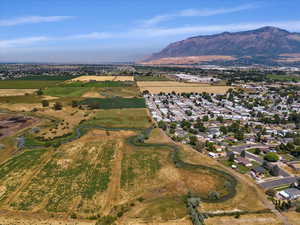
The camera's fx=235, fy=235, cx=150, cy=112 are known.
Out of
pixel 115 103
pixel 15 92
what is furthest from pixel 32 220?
pixel 15 92

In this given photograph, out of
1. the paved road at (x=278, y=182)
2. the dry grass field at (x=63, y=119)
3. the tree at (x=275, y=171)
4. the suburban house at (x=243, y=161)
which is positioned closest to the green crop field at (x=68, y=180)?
the dry grass field at (x=63, y=119)

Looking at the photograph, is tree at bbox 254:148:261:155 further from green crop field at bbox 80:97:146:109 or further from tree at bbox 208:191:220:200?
green crop field at bbox 80:97:146:109

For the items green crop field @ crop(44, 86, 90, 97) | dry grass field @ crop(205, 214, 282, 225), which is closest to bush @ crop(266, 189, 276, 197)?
dry grass field @ crop(205, 214, 282, 225)

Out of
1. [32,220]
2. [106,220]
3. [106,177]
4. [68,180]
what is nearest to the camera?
[106,220]

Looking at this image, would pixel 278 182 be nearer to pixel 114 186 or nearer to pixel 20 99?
pixel 114 186

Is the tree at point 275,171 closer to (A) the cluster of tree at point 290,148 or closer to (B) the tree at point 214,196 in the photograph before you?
(A) the cluster of tree at point 290,148

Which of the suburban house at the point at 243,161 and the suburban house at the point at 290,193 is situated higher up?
the suburban house at the point at 243,161

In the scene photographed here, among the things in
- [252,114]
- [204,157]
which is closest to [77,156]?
[204,157]

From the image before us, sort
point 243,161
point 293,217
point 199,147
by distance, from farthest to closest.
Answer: point 199,147 < point 243,161 < point 293,217

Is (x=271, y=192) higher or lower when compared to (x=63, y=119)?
lower

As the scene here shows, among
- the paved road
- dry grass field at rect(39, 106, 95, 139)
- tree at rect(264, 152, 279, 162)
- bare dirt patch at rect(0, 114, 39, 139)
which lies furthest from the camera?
bare dirt patch at rect(0, 114, 39, 139)

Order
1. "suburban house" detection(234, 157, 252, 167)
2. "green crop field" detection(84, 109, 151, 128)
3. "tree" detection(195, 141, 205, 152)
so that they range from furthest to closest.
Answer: "green crop field" detection(84, 109, 151, 128) → "tree" detection(195, 141, 205, 152) → "suburban house" detection(234, 157, 252, 167)
